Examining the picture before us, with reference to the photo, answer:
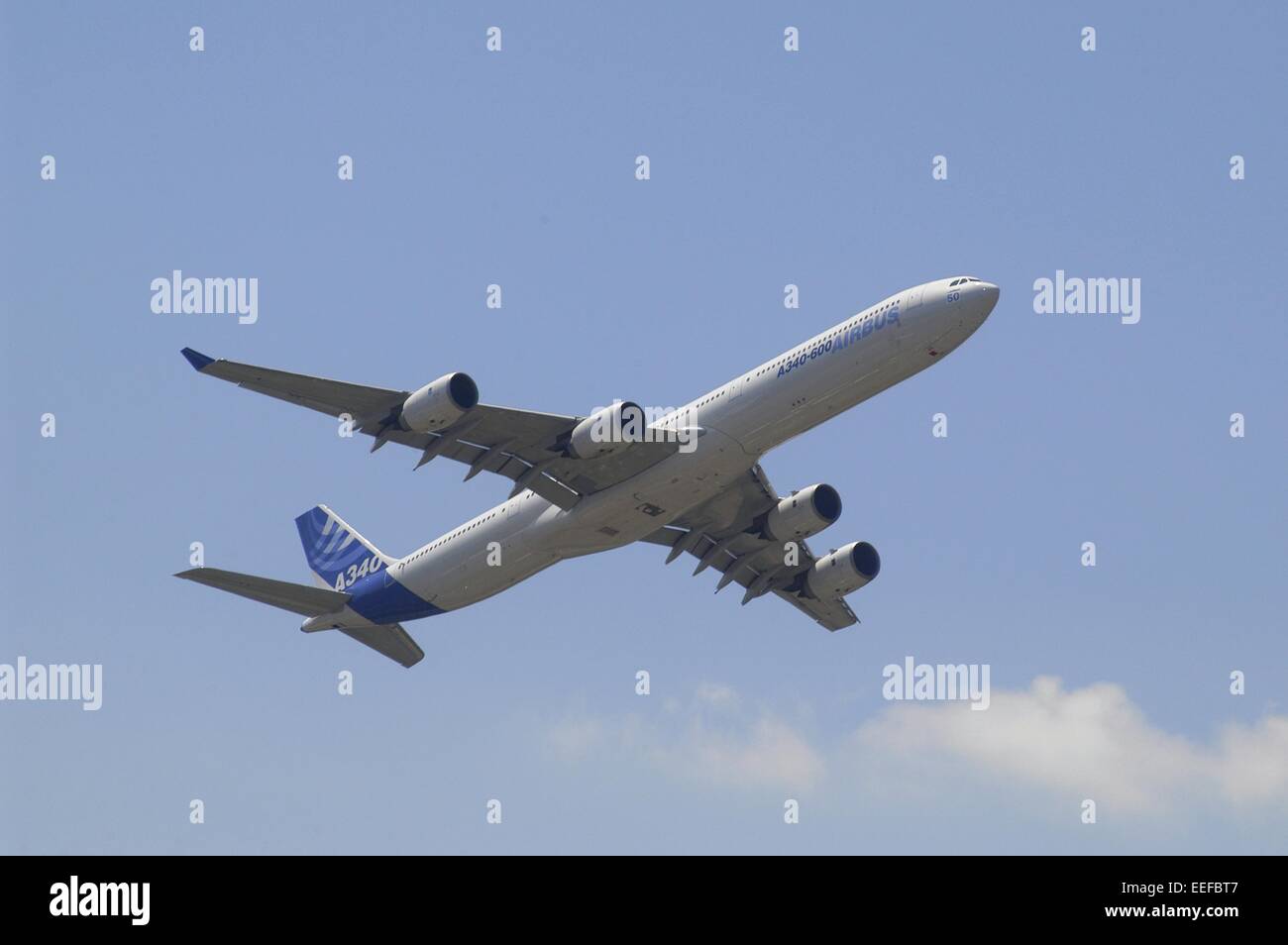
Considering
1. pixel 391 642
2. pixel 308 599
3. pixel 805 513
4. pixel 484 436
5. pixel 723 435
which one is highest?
pixel 484 436

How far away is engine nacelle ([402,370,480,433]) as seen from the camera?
52.5 metres

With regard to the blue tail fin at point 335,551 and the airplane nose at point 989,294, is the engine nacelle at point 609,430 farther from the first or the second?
the blue tail fin at point 335,551

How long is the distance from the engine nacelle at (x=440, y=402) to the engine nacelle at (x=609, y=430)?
11.8 feet

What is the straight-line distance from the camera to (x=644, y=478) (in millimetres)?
55094

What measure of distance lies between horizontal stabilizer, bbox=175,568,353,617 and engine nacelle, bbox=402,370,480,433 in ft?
37.3

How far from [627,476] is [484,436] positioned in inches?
187

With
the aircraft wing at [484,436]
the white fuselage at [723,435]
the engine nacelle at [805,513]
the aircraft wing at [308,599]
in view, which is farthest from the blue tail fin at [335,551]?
the engine nacelle at [805,513]

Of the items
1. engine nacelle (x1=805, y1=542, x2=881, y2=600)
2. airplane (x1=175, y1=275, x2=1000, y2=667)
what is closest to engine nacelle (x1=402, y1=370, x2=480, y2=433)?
airplane (x1=175, y1=275, x2=1000, y2=667)

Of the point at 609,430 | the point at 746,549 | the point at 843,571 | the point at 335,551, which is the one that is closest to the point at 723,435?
the point at 609,430

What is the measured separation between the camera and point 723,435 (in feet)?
176

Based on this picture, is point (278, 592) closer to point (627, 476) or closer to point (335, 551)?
point (335, 551)

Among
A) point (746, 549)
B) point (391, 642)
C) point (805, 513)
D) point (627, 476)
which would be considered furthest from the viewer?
point (391, 642)
